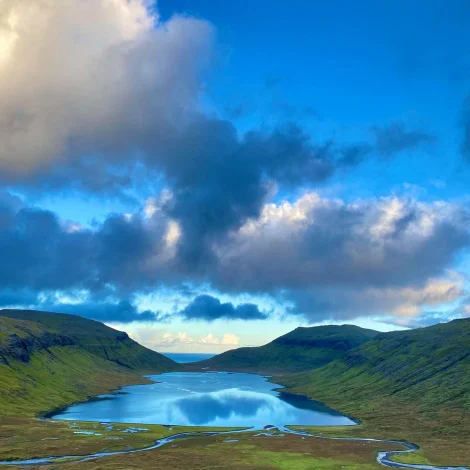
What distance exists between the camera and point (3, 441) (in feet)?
566

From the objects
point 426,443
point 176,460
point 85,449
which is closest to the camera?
point 176,460

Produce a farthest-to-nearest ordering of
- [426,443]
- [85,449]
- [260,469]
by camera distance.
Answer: [426,443] < [85,449] < [260,469]

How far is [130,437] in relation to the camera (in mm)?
192500

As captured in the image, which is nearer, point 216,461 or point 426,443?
point 216,461

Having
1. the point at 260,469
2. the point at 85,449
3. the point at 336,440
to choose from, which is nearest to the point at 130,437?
the point at 85,449

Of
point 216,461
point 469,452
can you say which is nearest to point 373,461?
point 469,452

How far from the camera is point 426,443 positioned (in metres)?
188

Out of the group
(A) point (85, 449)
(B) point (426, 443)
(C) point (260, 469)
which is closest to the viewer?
(C) point (260, 469)

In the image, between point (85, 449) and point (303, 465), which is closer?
point (303, 465)

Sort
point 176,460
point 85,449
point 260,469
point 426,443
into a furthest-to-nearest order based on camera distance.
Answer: point 426,443 < point 85,449 < point 176,460 < point 260,469

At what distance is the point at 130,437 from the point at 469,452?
130 m

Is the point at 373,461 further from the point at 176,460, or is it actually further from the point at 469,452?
the point at 176,460

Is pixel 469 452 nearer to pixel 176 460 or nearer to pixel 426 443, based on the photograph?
pixel 426 443

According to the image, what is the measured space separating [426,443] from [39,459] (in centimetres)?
14626
